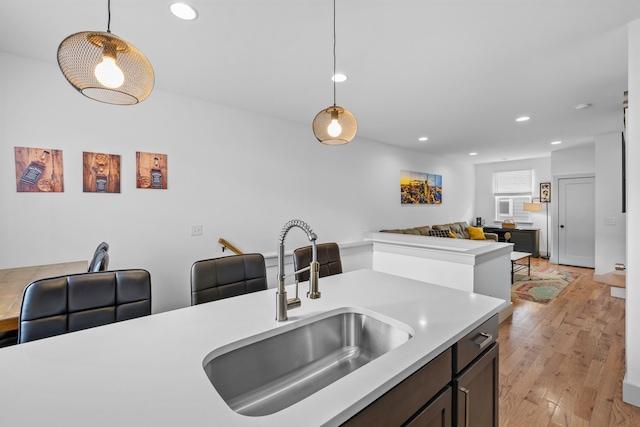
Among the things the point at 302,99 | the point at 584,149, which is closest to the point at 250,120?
the point at 302,99

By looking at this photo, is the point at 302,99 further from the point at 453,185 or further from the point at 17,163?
the point at 453,185

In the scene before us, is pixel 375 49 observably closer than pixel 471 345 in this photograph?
No

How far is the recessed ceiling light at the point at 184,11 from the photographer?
169 centimetres

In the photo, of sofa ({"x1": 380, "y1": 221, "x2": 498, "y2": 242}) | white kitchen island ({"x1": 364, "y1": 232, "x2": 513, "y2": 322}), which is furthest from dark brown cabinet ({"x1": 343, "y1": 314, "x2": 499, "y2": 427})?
sofa ({"x1": 380, "y1": 221, "x2": 498, "y2": 242})

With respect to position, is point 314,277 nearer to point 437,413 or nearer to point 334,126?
point 437,413

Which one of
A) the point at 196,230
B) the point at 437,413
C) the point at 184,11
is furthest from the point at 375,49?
the point at 196,230

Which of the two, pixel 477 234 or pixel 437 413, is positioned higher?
pixel 477 234

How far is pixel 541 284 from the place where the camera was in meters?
4.79

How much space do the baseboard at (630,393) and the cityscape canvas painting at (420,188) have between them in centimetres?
403

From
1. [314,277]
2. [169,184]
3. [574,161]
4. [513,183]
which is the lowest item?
[314,277]

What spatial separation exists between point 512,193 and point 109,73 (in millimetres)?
8828

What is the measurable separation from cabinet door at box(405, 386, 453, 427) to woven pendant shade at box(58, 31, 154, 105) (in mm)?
1659

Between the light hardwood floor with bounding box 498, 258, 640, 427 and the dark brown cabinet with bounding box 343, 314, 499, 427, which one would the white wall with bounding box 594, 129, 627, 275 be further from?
the dark brown cabinet with bounding box 343, 314, 499, 427

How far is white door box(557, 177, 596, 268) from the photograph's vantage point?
588 centimetres
